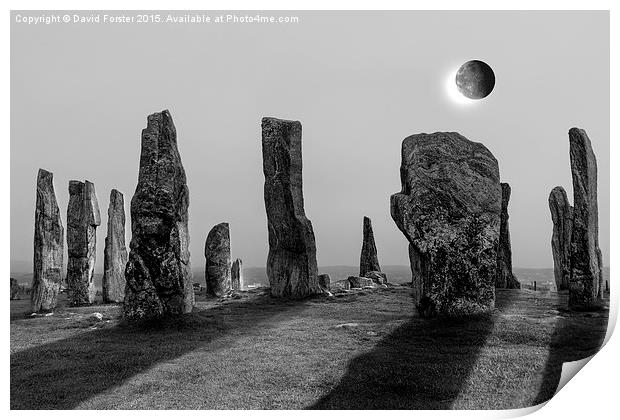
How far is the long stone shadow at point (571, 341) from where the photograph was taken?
10781mm

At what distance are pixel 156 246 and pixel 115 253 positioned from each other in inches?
365

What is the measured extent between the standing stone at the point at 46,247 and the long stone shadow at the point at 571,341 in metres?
16.8

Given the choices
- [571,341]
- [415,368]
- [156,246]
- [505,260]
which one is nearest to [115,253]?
[156,246]

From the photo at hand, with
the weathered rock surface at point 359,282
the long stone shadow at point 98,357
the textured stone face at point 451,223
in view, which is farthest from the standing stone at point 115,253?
the textured stone face at point 451,223

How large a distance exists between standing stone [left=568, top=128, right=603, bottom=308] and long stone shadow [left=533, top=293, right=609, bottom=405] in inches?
31.9

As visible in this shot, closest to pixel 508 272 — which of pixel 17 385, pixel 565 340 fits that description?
pixel 565 340

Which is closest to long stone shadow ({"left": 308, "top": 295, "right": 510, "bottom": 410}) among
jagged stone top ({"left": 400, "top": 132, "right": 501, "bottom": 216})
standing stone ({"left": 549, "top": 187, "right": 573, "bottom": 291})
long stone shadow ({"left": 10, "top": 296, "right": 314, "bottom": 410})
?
jagged stone top ({"left": 400, "top": 132, "right": 501, "bottom": 216})

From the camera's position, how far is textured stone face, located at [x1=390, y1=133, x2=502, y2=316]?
12.6 metres

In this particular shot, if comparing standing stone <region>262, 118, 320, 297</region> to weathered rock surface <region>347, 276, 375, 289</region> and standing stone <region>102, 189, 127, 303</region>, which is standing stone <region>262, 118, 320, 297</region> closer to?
weathered rock surface <region>347, 276, 375, 289</region>

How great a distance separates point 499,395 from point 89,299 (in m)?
17.3

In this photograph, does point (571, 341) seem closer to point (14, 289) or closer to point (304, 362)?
point (304, 362)

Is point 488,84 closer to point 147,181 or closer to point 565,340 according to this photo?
point 565,340

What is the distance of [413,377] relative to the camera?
1036 cm

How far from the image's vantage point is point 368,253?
3262 cm
